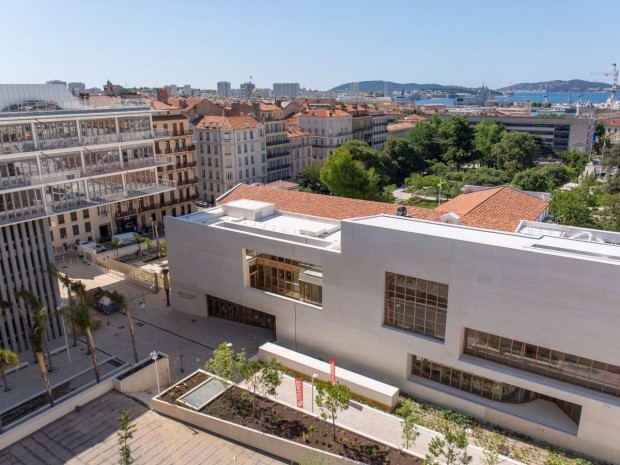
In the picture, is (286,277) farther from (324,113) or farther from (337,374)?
(324,113)

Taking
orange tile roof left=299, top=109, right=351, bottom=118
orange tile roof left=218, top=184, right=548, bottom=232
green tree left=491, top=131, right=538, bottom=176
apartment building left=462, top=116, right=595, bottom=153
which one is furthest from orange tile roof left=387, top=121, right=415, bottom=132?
orange tile roof left=218, top=184, right=548, bottom=232

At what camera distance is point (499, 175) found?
7962 cm

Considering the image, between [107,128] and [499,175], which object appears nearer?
[107,128]

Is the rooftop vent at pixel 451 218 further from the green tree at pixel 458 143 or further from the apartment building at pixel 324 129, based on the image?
the green tree at pixel 458 143

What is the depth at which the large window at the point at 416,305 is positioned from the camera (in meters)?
26.1

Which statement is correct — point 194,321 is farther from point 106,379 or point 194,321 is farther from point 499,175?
point 499,175

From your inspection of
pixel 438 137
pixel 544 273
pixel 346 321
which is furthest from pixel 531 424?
pixel 438 137

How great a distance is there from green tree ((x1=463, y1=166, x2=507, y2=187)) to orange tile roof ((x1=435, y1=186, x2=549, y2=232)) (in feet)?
112

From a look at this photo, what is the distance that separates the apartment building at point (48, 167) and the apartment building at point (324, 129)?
59.1m

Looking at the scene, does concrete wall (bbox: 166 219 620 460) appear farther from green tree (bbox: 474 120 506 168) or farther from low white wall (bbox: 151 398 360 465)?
green tree (bbox: 474 120 506 168)

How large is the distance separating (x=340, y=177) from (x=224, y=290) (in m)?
30.6

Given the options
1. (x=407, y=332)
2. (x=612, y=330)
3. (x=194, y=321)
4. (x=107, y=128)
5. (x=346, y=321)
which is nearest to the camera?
(x=612, y=330)

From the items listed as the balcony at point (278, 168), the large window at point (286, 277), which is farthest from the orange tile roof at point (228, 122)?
the large window at point (286, 277)

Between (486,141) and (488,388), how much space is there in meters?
92.5
